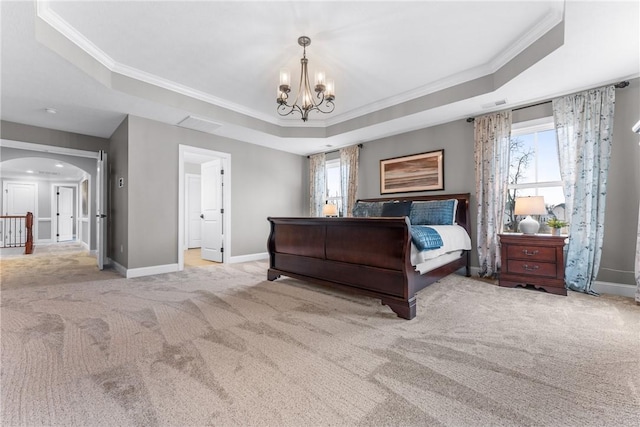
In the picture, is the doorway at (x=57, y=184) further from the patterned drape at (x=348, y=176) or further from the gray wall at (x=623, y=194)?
the gray wall at (x=623, y=194)

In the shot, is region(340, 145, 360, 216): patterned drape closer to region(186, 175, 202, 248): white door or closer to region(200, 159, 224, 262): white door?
region(200, 159, 224, 262): white door

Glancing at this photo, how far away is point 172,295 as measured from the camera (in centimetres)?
309

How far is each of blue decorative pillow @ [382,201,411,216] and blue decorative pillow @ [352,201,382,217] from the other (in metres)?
0.11

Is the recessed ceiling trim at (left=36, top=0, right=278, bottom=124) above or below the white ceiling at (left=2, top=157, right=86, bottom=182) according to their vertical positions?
above

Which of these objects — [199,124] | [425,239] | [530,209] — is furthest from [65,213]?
[530,209]

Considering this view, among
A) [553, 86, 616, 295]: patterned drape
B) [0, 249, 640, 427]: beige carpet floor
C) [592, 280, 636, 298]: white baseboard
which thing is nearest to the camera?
[0, 249, 640, 427]: beige carpet floor

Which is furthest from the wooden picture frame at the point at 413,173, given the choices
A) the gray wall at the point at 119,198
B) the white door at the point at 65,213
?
the white door at the point at 65,213

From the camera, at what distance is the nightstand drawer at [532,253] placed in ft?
10.6

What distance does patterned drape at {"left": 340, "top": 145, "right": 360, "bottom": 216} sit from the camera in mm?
5715

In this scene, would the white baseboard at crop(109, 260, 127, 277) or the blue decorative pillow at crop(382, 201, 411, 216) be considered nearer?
the white baseboard at crop(109, 260, 127, 277)

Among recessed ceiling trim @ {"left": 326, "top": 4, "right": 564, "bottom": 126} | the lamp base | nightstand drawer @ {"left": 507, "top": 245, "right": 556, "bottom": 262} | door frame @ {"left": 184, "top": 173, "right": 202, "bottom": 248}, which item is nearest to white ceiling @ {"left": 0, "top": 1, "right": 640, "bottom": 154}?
recessed ceiling trim @ {"left": 326, "top": 4, "right": 564, "bottom": 126}

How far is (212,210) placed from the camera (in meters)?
5.62

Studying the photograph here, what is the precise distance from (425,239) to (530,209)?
177 cm

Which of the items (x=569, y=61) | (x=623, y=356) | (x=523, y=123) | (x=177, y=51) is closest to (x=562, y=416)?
(x=623, y=356)
